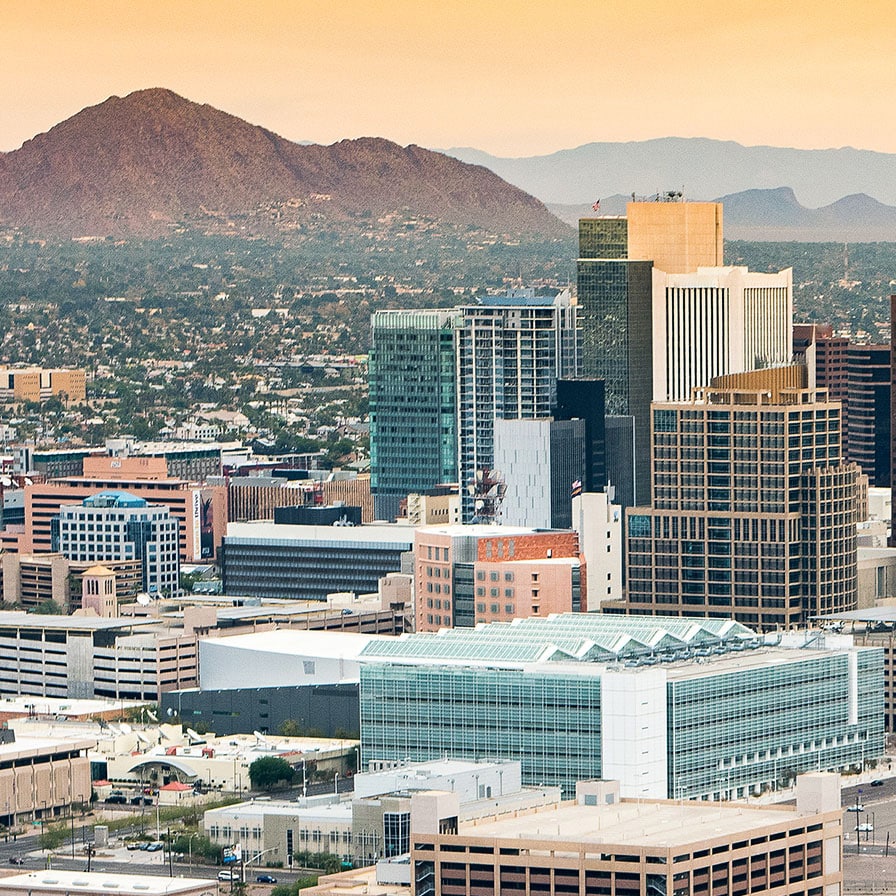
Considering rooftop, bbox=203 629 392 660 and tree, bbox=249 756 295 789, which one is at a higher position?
rooftop, bbox=203 629 392 660

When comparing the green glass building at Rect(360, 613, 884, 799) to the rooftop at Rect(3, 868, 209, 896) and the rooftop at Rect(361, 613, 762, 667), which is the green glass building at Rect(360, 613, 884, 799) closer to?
the rooftop at Rect(361, 613, 762, 667)

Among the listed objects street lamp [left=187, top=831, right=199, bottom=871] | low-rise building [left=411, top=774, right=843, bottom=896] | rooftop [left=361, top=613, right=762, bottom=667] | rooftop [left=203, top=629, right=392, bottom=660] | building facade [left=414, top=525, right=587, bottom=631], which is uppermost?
building facade [left=414, top=525, right=587, bottom=631]

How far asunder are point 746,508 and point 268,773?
2793cm

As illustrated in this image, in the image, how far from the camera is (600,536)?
591ft

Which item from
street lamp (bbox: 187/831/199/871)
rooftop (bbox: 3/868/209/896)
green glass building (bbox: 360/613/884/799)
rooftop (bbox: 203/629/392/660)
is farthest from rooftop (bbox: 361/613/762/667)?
rooftop (bbox: 3/868/209/896)

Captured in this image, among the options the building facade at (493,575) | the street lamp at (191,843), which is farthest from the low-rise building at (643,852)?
the building facade at (493,575)

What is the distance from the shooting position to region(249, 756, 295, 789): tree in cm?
15025

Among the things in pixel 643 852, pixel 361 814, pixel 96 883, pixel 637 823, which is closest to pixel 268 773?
pixel 361 814

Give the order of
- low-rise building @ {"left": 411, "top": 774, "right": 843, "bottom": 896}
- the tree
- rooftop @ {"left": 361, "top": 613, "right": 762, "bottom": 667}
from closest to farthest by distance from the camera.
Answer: low-rise building @ {"left": 411, "top": 774, "right": 843, "bottom": 896}
rooftop @ {"left": 361, "top": 613, "right": 762, "bottom": 667}
the tree

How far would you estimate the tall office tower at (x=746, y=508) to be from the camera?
168000 mm

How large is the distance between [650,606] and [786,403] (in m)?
10.3

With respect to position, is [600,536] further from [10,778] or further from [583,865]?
[583,865]

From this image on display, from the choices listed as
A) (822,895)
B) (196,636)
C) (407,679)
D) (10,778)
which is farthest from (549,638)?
(822,895)

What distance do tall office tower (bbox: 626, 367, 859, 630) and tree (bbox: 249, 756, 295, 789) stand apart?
24289 mm
